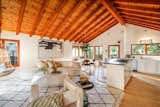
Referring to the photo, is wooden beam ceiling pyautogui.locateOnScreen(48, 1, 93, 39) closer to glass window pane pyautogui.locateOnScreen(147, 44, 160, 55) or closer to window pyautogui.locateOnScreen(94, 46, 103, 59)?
window pyautogui.locateOnScreen(94, 46, 103, 59)

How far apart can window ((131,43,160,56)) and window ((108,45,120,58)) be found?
70.3 inches

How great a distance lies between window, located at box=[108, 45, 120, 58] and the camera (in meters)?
10.4

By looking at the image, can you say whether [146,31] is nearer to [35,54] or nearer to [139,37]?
[139,37]

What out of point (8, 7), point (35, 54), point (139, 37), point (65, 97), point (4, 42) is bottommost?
point (65, 97)

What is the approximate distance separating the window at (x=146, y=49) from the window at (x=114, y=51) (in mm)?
1786

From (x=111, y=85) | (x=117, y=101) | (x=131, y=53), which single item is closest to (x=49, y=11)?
(x=111, y=85)

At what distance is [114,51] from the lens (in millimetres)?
10609

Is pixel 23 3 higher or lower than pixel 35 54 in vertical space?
higher

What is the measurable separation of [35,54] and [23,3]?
Result: 366 cm

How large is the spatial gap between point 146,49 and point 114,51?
2858mm

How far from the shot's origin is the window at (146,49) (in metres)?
7.77

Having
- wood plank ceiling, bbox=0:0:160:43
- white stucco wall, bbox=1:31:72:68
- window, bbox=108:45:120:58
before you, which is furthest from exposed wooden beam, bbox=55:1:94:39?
window, bbox=108:45:120:58

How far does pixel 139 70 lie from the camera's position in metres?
7.97

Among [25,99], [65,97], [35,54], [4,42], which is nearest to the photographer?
[65,97]
